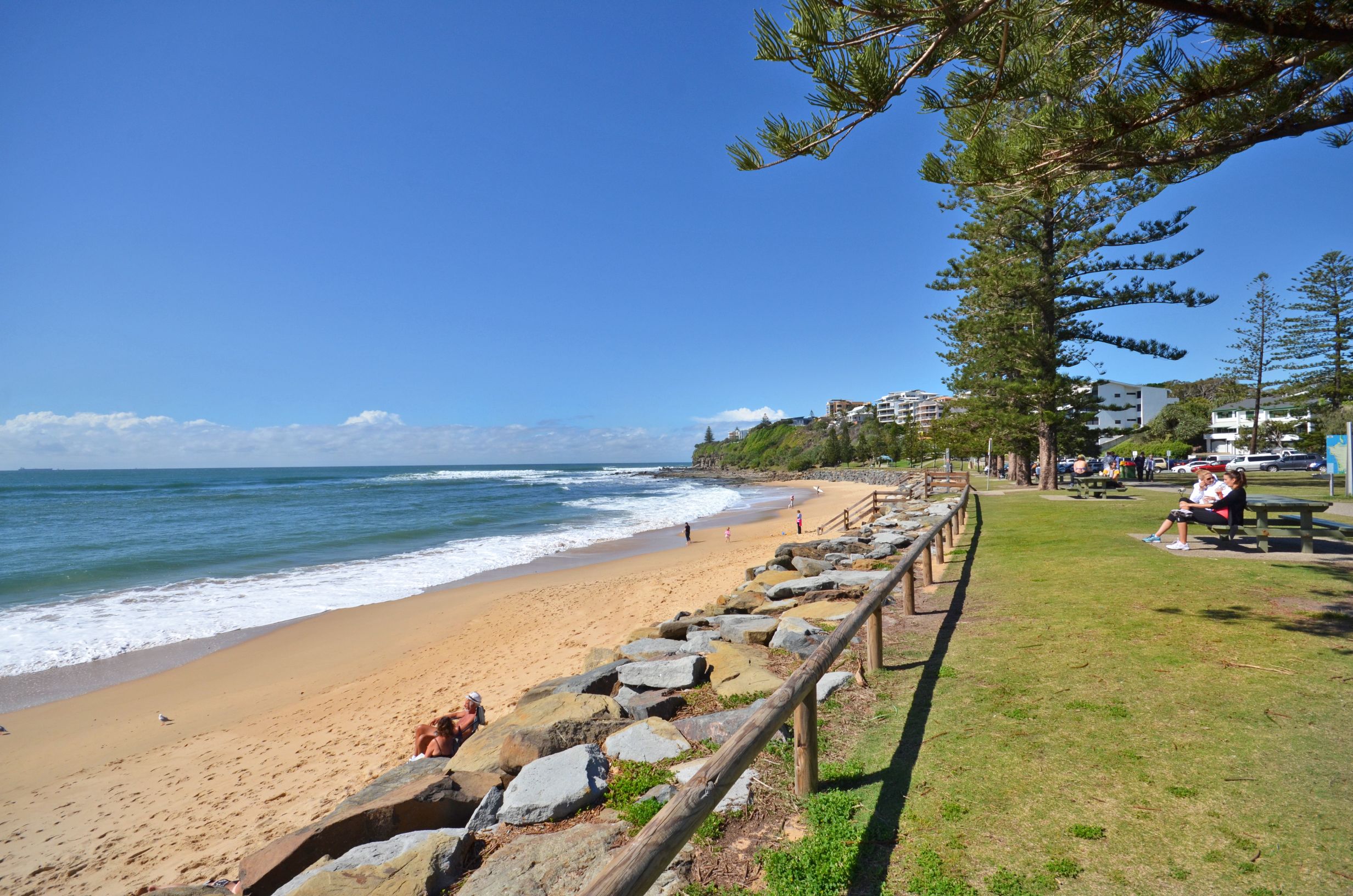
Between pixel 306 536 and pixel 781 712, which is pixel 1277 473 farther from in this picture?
pixel 306 536

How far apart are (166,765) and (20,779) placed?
1.45 meters

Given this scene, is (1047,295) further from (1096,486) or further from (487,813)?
(487,813)

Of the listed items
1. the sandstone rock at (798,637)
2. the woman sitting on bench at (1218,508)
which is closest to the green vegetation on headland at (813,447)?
the woman sitting on bench at (1218,508)

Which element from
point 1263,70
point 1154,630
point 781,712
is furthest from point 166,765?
point 1263,70

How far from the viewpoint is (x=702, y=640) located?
19.2 feet

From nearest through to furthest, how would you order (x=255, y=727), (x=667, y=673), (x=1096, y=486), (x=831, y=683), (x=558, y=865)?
(x=558, y=865) < (x=831, y=683) < (x=667, y=673) < (x=255, y=727) < (x=1096, y=486)

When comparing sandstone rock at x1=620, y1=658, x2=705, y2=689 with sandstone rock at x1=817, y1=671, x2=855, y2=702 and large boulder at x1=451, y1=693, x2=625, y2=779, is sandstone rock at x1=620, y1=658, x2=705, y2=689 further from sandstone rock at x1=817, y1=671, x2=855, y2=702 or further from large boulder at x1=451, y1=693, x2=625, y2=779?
sandstone rock at x1=817, y1=671, x2=855, y2=702

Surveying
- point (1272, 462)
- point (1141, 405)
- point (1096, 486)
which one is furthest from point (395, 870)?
point (1141, 405)

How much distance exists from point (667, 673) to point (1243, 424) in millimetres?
69247

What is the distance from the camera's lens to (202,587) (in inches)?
600

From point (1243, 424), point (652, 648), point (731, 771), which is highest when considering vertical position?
point (1243, 424)

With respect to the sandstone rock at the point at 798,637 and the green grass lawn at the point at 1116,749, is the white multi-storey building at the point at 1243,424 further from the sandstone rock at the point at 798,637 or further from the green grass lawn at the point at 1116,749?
the sandstone rock at the point at 798,637

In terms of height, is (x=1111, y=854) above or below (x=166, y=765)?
above

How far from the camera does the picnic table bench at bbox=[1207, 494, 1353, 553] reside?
21.5 ft
